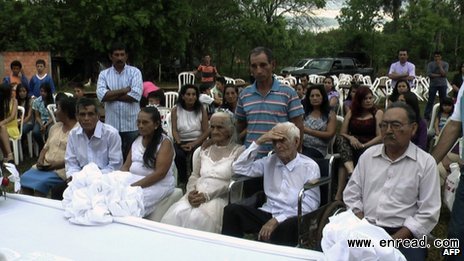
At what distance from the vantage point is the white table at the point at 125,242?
205cm

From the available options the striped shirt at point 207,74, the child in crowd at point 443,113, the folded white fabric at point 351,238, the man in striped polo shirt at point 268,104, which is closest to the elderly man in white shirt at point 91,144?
the man in striped polo shirt at point 268,104

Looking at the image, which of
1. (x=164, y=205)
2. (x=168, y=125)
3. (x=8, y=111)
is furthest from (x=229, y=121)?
(x=8, y=111)

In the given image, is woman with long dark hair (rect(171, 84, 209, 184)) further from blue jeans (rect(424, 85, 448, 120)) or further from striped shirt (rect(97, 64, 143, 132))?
blue jeans (rect(424, 85, 448, 120))

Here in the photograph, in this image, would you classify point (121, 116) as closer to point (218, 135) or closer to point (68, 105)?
point (68, 105)

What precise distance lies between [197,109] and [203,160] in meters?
1.73

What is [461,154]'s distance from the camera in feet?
8.04

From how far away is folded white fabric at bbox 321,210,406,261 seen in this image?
5.71 ft

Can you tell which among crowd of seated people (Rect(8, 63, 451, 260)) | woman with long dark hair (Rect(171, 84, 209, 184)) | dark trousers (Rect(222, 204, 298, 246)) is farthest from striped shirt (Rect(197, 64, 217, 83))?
dark trousers (Rect(222, 204, 298, 246))

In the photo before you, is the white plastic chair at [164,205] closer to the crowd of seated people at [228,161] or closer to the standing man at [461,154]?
the crowd of seated people at [228,161]

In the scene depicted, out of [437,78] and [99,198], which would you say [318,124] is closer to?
[99,198]

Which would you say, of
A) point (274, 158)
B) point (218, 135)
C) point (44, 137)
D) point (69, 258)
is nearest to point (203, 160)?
point (218, 135)

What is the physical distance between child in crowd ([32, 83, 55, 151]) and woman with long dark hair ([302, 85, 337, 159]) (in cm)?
359

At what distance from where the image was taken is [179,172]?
5.12 metres

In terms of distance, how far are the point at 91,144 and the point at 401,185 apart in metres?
2.33
